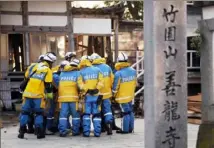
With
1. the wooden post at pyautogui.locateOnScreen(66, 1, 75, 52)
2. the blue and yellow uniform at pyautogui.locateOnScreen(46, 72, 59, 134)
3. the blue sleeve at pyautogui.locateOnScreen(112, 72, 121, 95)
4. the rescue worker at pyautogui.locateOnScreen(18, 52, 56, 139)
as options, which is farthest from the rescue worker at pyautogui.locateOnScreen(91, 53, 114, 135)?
the wooden post at pyautogui.locateOnScreen(66, 1, 75, 52)

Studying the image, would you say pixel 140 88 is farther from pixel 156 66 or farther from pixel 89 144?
pixel 156 66

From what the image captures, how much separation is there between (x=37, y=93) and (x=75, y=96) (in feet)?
3.32

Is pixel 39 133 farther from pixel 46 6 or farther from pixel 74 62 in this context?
pixel 46 6

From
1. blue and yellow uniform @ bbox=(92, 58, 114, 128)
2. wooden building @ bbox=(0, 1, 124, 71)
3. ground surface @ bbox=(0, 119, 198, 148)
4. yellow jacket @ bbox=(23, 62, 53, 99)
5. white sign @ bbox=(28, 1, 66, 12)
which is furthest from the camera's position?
Answer: white sign @ bbox=(28, 1, 66, 12)

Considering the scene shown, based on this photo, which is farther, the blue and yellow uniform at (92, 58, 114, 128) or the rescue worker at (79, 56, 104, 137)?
the blue and yellow uniform at (92, 58, 114, 128)

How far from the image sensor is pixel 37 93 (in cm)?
1128

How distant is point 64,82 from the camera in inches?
464

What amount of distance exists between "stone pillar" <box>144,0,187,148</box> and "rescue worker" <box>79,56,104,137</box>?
389 centimetres

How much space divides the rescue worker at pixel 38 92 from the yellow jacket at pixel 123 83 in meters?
1.76

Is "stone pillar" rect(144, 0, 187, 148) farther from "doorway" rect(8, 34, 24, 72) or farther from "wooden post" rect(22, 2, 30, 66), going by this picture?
"doorway" rect(8, 34, 24, 72)

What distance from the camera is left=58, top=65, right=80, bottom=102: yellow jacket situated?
11.7 meters

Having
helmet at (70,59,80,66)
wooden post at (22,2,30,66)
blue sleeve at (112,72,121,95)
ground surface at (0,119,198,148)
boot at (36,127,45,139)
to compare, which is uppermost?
wooden post at (22,2,30,66)

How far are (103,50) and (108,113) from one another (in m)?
9.52

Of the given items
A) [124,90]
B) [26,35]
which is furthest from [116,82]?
[26,35]
